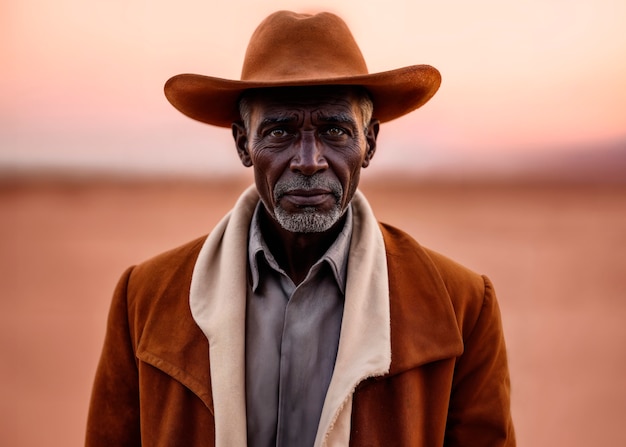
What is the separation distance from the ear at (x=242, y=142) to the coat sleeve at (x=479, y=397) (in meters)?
0.83

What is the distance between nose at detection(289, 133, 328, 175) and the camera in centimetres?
221

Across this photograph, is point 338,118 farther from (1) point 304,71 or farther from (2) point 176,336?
(2) point 176,336

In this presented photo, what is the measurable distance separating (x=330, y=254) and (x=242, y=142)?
0.45m

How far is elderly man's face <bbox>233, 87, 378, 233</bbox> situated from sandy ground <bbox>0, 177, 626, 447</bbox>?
4.18m

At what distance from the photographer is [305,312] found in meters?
2.29

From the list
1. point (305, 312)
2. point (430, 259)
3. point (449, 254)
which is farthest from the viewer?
point (449, 254)

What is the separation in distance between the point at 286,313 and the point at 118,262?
751cm

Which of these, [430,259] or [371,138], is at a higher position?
[371,138]

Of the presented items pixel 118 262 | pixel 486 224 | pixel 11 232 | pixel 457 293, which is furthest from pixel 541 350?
pixel 11 232

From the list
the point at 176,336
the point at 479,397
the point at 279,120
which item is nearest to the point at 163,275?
the point at 176,336

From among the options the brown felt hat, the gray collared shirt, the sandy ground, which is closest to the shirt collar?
the gray collared shirt

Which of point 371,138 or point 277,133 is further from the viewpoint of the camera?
point 371,138

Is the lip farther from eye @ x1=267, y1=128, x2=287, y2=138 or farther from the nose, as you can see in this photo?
eye @ x1=267, y1=128, x2=287, y2=138

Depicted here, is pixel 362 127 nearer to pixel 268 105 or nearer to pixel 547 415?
pixel 268 105
